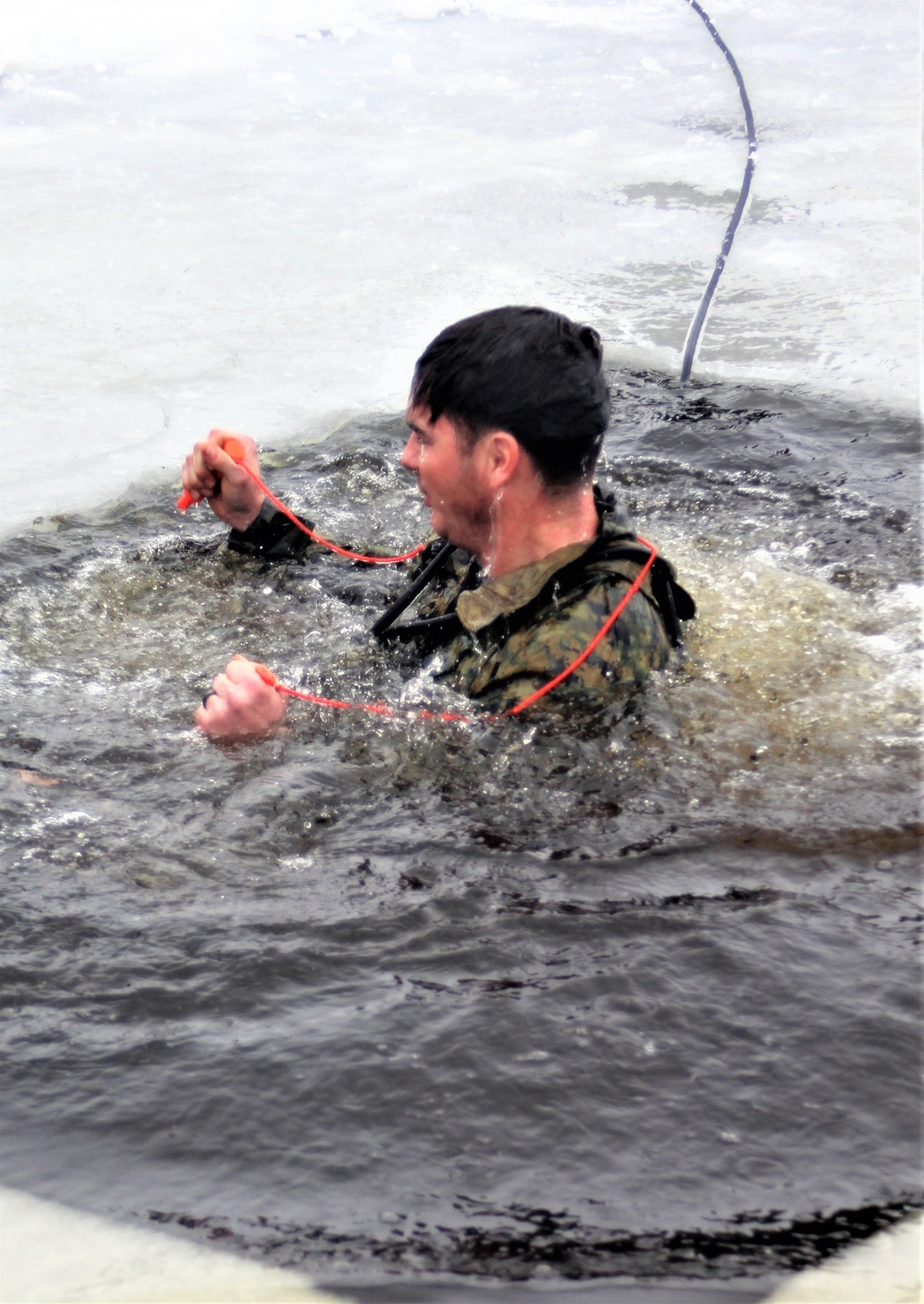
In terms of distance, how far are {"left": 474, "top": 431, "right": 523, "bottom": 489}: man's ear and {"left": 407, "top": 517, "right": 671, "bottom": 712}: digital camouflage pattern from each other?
0.66ft

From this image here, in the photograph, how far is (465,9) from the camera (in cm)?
1048

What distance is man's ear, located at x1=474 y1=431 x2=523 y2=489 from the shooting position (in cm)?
269

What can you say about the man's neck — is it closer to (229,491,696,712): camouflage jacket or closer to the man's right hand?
(229,491,696,712): camouflage jacket

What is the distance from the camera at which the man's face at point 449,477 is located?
2.75 m

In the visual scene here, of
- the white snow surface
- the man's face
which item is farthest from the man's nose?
A: the white snow surface

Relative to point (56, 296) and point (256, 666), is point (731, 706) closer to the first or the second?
point (256, 666)

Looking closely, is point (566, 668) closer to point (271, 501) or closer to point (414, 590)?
point (414, 590)

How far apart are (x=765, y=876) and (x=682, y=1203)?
2.71 feet

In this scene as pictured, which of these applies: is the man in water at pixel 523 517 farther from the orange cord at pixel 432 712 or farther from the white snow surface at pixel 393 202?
the white snow surface at pixel 393 202

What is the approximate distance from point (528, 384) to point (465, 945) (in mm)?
1168

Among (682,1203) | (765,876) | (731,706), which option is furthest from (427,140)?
(682,1203)

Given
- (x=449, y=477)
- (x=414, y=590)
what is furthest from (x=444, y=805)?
(x=449, y=477)

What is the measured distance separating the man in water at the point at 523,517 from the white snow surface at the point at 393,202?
200cm

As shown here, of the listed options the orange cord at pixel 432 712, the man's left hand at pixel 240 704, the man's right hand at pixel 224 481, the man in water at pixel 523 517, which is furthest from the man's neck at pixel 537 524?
the man's right hand at pixel 224 481
